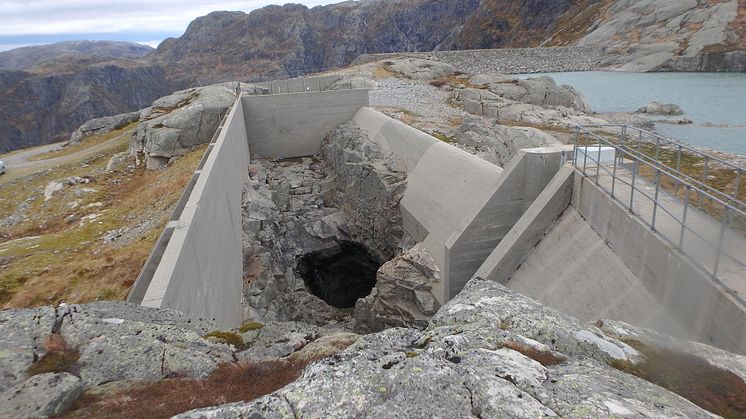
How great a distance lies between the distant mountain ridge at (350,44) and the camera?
76.9 metres

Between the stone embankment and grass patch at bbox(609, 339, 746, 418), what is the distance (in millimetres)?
69534

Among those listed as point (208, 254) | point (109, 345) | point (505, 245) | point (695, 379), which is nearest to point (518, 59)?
point (505, 245)

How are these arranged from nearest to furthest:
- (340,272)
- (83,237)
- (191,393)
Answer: (191,393)
(83,237)
(340,272)

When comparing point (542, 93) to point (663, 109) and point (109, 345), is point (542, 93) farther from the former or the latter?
point (109, 345)

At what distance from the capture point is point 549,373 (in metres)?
4.99

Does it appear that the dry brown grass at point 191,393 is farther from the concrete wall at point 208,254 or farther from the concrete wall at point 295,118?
the concrete wall at point 295,118

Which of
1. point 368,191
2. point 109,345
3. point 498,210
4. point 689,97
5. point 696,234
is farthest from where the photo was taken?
point 689,97

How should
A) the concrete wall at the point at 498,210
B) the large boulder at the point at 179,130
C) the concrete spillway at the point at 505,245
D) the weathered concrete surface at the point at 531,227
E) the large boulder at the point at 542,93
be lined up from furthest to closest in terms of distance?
the large boulder at the point at 542,93, the large boulder at the point at 179,130, the concrete wall at the point at 498,210, the weathered concrete surface at the point at 531,227, the concrete spillway at the point at 505,245

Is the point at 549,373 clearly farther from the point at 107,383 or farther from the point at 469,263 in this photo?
the point at 469,263

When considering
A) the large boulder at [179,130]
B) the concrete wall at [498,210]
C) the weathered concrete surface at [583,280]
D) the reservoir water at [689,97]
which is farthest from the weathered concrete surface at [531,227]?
the reservoir water at [689,97]

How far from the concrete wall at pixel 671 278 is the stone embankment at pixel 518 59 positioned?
6466 centimetres

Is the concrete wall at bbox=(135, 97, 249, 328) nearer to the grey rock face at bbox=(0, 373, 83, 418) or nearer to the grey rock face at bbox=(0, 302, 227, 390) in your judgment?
the grey rock face at bbox=(0, 302, 227, 390)

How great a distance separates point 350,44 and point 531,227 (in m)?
198

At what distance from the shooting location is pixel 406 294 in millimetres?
17688
